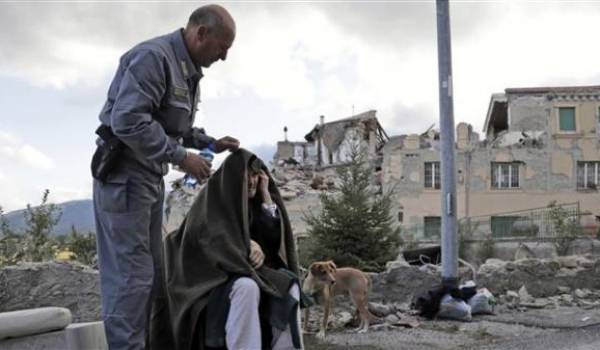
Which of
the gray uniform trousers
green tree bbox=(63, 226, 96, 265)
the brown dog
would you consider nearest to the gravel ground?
the brown dog

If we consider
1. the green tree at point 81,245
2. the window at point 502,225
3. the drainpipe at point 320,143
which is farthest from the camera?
the drainpipe at point 320,143

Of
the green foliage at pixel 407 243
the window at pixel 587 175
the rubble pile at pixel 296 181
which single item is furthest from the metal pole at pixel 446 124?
the window at pixel 587 175

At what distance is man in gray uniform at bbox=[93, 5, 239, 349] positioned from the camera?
3.11m

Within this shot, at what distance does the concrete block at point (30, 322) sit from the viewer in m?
3.35

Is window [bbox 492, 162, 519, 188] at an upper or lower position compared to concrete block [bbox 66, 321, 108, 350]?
upper

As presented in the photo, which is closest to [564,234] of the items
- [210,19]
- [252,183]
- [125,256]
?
[252,183]

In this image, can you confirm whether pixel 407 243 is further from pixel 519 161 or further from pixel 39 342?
pixel 519 161

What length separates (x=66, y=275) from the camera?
6.54 m

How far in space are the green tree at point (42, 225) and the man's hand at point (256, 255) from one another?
4713mm

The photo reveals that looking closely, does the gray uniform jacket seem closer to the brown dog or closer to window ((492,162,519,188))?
the brown dog

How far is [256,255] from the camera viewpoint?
3.68 meters

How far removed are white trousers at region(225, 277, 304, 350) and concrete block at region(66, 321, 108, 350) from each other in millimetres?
676

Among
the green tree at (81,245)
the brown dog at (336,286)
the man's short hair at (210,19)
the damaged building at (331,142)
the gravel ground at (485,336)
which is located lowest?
the gravel ground at (485,336)

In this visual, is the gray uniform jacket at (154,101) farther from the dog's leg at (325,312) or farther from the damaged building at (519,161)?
the damaged building at (519,161)
